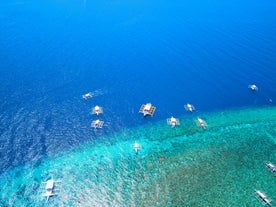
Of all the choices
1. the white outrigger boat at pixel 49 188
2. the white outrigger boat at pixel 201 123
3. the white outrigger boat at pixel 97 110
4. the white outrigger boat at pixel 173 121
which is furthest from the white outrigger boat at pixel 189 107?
the white outrigger boat at pixel 49 188

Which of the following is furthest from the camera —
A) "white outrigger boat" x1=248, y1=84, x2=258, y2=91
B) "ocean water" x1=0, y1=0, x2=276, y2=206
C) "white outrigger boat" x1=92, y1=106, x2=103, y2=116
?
"white outrigger boat" x1=248, y1=84, x2=258, y2=91

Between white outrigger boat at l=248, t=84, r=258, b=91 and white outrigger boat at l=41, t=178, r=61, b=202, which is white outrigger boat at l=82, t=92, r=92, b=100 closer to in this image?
white outrigger boat at l=41, t=178, r=61, b=202

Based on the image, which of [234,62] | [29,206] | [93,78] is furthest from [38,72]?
[234,62]

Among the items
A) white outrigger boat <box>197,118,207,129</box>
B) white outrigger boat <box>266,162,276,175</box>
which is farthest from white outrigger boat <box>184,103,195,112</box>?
white outrigger boat <box>266,162,276,175</box>

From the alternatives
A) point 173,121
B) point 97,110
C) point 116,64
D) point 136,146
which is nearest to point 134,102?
point 97,110

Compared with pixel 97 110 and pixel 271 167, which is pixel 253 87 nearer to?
pixel 271 167

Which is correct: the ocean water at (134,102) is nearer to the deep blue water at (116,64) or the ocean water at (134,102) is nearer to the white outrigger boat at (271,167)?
the deep blue water at (116,64)
